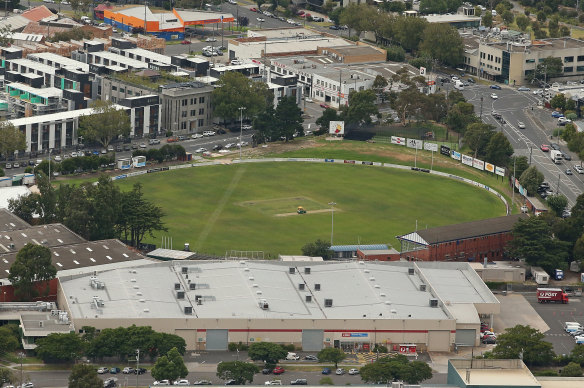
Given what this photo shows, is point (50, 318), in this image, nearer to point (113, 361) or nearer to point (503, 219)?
point (113, 361)

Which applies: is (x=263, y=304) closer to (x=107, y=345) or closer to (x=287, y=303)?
(x=287, y=303)

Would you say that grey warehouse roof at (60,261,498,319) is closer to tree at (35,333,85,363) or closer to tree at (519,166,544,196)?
tree at (35,333,85,363)

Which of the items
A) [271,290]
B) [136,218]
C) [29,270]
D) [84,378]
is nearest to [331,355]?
[271,290]

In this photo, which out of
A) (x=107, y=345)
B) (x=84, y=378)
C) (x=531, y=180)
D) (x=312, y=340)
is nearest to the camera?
(x=84, y=378)

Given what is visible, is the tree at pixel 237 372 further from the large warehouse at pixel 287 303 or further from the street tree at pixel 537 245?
the street tree at pixel 537 245

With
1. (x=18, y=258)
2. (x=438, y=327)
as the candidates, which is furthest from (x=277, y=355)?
(x=18, y=258)

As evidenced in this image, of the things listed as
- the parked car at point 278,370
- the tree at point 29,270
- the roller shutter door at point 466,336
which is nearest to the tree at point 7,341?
the tree at point 29,270
